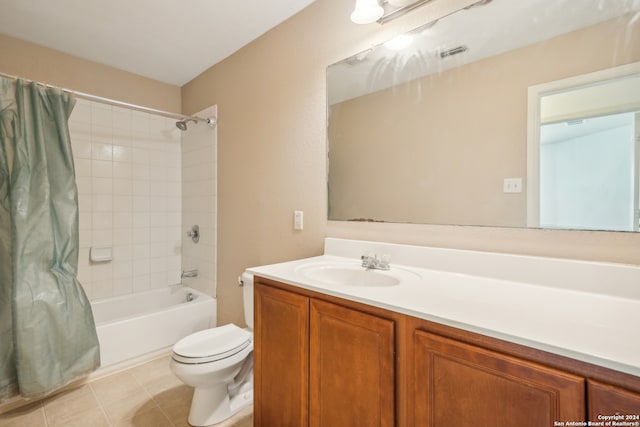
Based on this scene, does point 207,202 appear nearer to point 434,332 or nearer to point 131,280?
A: point 131,280

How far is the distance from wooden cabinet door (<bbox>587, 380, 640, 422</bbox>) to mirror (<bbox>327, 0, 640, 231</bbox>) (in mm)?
607

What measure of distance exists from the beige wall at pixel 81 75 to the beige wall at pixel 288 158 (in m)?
0.52

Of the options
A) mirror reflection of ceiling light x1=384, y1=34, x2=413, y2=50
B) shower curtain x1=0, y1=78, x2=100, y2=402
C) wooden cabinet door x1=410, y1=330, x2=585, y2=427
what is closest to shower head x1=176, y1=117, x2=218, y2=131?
shower curtain x1=0, y1=78, x2=100, y2=402

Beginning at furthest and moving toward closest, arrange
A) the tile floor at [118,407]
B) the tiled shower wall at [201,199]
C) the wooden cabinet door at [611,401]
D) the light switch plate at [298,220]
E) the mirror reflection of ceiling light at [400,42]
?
the tiled shower wall at [201,199] → the light switch plate at [298,220] → the tile floor at [118,407] → the mirror reflection of ceiling light at [400,42] → the wooden cabinet door at [611,401]

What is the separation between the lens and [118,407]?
1.68 m

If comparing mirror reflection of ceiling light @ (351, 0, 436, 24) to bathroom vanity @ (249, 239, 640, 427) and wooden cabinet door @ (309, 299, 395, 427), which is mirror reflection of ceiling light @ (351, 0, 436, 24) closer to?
bathroom vanity @ (249, 239, 640, 427)

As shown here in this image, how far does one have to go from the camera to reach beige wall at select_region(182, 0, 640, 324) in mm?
1230

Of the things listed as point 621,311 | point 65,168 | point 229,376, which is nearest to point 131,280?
point 65,168

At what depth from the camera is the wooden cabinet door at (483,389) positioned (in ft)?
1.94

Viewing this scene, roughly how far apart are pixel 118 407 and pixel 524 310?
208 cm

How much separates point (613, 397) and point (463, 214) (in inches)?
30.2

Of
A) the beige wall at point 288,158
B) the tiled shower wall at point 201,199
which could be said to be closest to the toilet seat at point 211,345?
the beige wall at point 288,158

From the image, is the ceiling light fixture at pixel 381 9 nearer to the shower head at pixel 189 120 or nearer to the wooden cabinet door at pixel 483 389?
the wooden cabinet door at pixel 483 389

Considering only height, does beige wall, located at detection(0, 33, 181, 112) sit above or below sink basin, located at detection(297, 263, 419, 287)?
above
